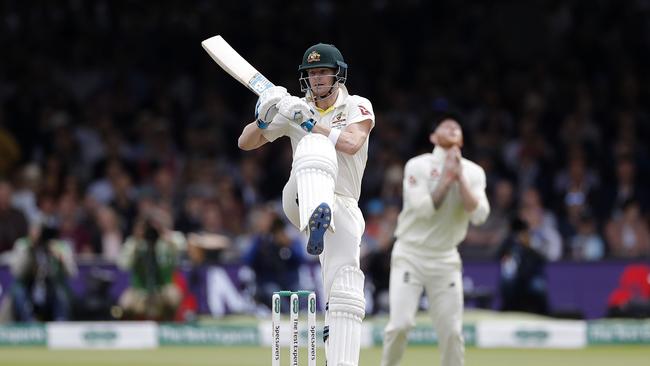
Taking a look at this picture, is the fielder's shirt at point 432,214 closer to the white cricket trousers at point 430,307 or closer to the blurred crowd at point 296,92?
the white cricket trousers at point 430,307

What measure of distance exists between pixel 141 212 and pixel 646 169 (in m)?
4.73

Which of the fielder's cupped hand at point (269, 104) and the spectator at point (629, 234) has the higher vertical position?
the spectator at point (629, 234)

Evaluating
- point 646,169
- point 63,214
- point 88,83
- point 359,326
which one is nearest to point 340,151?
point 359,326

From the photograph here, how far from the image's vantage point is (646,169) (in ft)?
42.7

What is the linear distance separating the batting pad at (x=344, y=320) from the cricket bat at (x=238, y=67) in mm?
853

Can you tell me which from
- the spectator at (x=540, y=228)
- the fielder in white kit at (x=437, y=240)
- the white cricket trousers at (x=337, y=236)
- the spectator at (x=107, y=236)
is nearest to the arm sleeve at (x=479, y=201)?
the fielder in white kit at (x=437, y=240)

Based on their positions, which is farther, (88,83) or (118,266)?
(88,83)

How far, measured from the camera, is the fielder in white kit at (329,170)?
5445 mm

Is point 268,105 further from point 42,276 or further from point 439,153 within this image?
point 42,276

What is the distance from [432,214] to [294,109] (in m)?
1.66

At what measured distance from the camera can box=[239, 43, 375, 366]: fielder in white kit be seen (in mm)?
5445

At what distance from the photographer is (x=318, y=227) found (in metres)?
5.31

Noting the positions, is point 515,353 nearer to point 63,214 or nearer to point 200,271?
point 200,271

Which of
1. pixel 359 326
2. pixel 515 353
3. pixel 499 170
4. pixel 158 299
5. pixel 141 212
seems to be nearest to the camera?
pixel 359 326
